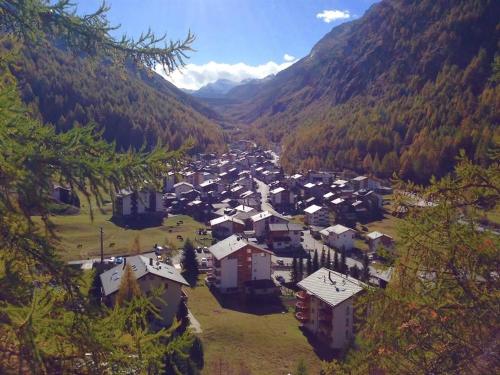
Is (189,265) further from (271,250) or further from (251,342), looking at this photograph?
(271,250)

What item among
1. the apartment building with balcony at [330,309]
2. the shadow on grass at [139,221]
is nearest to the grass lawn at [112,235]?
the shadow on grass at [139,221]

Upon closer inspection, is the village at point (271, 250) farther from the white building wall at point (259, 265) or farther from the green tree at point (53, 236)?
the green tree at point (53, 236)

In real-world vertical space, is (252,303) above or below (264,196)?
below

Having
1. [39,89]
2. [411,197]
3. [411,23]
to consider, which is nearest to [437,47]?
[411,23]

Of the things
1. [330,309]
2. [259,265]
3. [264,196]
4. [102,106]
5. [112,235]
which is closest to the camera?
[330,309]

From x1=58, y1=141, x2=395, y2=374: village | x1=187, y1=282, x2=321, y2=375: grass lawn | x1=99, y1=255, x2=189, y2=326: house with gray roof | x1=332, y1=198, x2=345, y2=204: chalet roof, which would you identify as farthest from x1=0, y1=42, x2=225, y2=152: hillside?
x1=187, y1=282, x2=321, y2=375: grass lawn

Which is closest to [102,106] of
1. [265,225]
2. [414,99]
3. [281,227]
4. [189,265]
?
[265,225]
